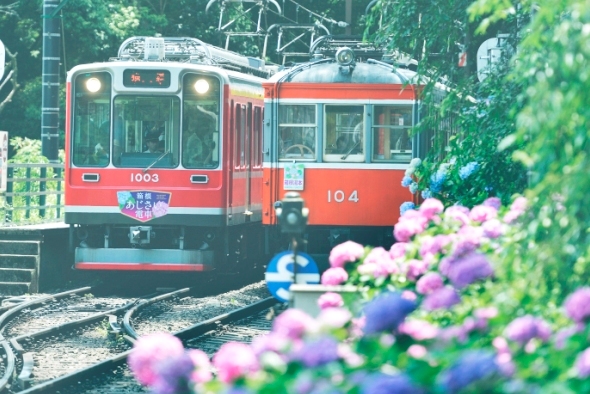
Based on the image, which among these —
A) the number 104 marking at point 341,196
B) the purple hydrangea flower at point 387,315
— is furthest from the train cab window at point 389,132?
the purple hydrangea flower at point 387,315

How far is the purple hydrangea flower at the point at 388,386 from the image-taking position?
13.9ft

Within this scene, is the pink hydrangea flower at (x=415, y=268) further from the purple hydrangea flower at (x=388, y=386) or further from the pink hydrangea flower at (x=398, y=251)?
the purple hydrangea flower at (x=388, y=386)

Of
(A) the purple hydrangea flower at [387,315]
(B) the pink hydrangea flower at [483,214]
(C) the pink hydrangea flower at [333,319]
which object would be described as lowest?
(C) the pink hydrangea flower at [333,319]

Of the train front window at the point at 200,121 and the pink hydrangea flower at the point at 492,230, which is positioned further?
the train front window at the point at 200,121

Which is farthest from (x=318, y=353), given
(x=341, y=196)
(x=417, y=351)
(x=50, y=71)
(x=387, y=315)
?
(x=50, y=71)

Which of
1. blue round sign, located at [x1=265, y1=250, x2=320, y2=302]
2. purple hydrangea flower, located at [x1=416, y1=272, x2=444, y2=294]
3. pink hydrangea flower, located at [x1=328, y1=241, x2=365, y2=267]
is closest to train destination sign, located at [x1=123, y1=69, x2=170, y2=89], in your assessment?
blue round sign, located at [x1=265, y1=250, x2=320, y2=302]

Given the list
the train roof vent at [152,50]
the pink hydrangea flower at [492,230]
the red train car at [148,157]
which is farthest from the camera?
the train roof vent at [152,50]

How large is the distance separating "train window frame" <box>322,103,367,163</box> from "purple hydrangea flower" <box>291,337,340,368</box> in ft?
37.2

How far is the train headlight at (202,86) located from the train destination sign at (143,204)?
4.67 feet

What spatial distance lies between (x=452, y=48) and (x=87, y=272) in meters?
8.56

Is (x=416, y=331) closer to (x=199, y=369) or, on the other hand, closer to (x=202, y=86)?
(x=199, y=369)

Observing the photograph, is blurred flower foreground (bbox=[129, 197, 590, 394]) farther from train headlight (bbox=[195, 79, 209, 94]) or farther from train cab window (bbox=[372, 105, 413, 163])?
train headlight (bbox=[195, 79, 209, 94])

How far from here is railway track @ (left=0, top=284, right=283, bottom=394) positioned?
34.2 feet

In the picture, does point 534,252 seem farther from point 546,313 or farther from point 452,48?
point 452,48
